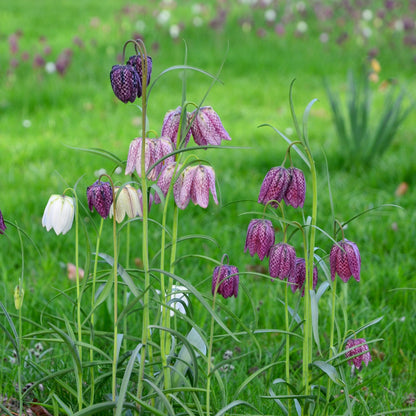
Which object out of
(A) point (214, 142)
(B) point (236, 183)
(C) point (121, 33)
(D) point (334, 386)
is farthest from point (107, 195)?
(C) point (121, 33)

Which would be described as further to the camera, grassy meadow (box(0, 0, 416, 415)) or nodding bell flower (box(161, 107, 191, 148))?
grassy meadow (box(0, 0, 416, 415))

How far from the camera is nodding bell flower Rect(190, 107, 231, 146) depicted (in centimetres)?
124

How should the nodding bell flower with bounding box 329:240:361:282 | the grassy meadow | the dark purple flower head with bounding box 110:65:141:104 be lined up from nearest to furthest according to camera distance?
1. the dark purple flower head with bounding box 110:65:141:104
2. the nodding bell flower with bounding box 329:240:361:282
3. the grassy meadow

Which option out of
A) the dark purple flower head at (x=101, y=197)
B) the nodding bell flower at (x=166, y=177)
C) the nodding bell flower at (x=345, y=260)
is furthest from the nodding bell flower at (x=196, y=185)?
the nodding bell flower at (x=345, y=260)

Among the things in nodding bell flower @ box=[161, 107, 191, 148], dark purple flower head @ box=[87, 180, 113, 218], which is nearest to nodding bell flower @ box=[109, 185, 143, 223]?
dark purple flower head @ box=[87, 180, 113, 218]

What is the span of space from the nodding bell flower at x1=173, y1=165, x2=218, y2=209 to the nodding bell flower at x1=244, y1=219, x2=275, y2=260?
0.11 metres

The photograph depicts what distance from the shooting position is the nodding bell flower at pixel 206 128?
4.06ft

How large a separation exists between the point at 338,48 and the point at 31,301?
5.70 meters

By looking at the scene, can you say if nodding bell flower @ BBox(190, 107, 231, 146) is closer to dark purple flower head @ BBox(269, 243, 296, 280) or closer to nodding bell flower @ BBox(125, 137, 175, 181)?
nodding bell flower @ BBox(125, 137, 175, 181)

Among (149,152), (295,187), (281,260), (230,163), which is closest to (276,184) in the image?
(295,187)

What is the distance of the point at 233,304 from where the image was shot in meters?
2.11

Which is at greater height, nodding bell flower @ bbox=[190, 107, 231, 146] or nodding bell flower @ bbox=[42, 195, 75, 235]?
nodding bell flower @ bbox=[190, 107, 231, 146]

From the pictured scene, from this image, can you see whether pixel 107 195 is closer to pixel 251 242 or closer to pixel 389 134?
pixel 251 242

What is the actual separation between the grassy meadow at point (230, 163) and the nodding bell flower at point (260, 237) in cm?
7
